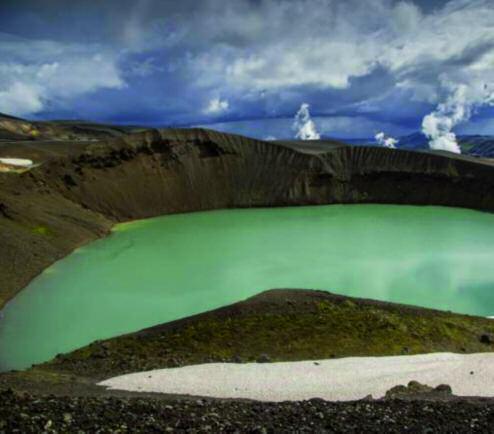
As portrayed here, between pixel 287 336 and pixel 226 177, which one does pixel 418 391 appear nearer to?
pixel 287 336

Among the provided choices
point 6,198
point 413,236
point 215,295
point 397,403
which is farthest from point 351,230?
point 397,403

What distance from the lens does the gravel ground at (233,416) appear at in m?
8.97

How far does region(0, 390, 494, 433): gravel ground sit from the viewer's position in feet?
29.4

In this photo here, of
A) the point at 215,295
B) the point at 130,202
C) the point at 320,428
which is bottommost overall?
the point at 320,428

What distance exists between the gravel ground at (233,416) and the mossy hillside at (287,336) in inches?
256

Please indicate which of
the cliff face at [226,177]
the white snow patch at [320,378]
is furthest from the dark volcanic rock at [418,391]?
the cliff face at [226,177]

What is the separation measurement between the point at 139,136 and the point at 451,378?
171 feet

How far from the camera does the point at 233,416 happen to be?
9844 mm

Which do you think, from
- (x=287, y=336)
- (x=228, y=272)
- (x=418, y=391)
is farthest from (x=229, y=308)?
(x=228, y=272)

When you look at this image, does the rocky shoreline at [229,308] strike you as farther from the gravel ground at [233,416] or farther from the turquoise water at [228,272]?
the turquoise water at [228,272]

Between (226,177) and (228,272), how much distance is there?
107 ft

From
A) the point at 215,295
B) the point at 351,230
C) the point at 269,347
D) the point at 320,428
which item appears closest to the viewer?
the point at 320,428

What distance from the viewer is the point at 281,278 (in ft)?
95.7

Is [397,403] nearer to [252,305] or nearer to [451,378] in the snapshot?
[451,378]
